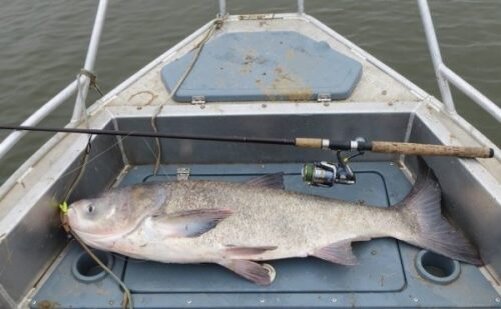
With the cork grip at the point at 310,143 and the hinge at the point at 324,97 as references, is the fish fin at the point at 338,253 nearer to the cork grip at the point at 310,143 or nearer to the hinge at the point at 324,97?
the cork grip at the point at 310,143

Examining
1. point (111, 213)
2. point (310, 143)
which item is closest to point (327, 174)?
point (310, 143)

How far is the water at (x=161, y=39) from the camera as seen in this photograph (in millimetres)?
7539

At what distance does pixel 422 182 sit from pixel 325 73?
4.40 ft

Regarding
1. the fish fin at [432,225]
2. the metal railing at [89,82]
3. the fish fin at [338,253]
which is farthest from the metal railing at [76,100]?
the fish fin at [432,225]

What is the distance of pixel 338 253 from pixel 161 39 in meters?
7.58

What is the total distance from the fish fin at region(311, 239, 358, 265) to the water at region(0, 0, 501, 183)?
4.20 meters

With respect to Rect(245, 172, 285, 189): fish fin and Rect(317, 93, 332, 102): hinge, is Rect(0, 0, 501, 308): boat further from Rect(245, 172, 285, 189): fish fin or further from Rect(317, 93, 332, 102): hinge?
Rect(245, 172, 285, 189): fish fin

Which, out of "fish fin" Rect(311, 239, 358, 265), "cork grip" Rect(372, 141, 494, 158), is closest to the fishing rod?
"cork grip" Rect(372, 141, 494, 158)

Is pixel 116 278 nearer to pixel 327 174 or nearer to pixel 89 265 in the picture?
pixel 89 265

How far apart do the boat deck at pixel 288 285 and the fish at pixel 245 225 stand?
0.11 m

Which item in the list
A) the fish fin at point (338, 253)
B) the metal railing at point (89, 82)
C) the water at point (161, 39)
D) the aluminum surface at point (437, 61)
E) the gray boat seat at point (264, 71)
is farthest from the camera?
the water at point (161, 39)

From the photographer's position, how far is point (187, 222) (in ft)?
9.94

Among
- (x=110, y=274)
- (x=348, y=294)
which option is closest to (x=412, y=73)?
(x=348, y=294)

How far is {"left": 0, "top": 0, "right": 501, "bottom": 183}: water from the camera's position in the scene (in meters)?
7.54
